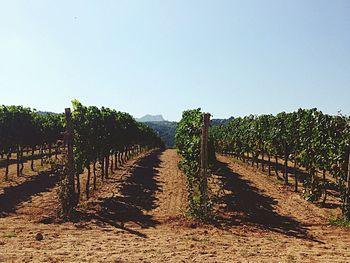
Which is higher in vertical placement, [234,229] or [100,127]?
[100,127]

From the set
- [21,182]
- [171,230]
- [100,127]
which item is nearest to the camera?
[171,230]

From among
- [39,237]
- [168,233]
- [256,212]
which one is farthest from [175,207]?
[39,237]

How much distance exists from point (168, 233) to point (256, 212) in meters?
6.85

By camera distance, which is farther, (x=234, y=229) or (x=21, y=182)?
(x=21, y=182)

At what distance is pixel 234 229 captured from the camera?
51.6 feet

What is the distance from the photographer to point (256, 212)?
1947 centimetres

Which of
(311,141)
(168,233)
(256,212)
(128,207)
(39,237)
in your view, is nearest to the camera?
(39,237)

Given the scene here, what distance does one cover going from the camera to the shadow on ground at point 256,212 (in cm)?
1608

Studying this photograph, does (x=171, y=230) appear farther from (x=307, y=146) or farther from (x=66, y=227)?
(x=307, y=146)

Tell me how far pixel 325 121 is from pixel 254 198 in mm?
6978

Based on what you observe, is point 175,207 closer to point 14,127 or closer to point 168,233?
point 168,233

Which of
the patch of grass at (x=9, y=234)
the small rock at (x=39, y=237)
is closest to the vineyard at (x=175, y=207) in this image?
the small rock at (x=39, y=237)

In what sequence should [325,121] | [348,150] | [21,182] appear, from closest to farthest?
1. [348,150]
2. [325,121]
3. [21,182]

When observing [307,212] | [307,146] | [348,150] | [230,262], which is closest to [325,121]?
[307,146]
